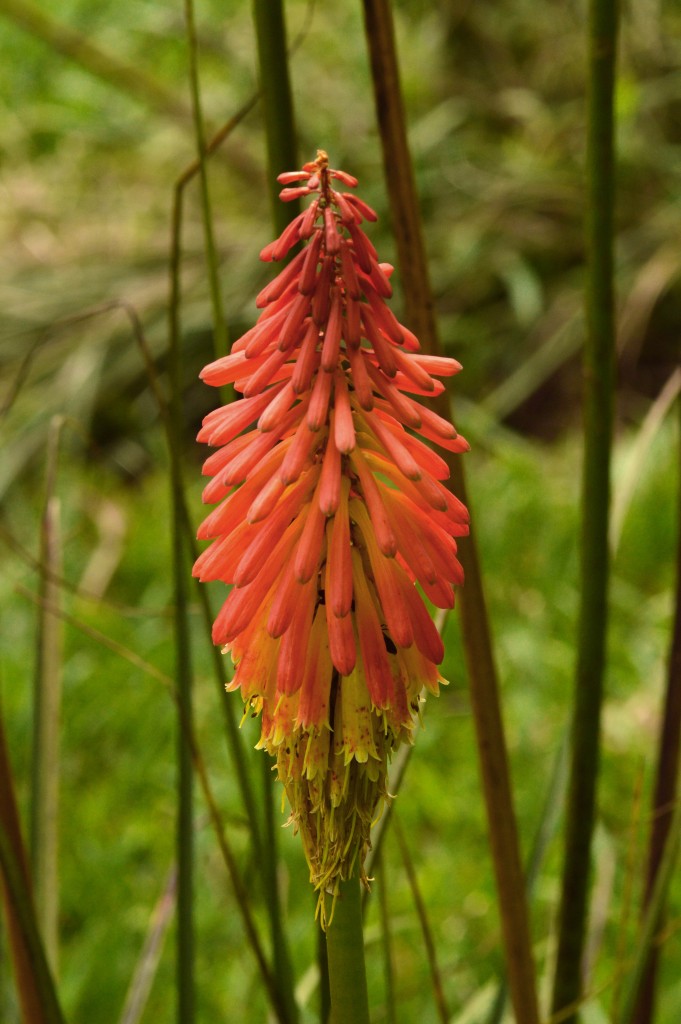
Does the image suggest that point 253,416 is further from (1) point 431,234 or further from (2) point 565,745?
(1) point 431,234

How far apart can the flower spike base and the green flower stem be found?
0.04 feet

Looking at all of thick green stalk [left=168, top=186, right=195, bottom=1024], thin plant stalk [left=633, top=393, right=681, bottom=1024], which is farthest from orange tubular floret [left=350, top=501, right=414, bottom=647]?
thin plant stalk [left=633, top=393, right=681, bottom=1024]

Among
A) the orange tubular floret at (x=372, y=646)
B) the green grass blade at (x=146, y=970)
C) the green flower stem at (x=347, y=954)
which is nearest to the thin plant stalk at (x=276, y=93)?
the orange tubular floret at (x=372, y=646)

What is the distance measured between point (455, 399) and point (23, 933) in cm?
224

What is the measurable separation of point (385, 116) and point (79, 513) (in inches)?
81.1

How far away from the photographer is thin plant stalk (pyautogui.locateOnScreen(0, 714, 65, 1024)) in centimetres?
57

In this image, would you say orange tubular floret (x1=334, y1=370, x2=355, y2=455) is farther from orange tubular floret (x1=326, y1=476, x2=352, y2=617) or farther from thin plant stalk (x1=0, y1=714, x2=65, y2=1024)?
thin plant stalk (x1=0, y1=714, x2=65, y2=1024)

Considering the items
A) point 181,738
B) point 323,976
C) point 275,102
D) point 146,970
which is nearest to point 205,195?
point 275,102

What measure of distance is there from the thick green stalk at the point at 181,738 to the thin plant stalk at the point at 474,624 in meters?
0.14

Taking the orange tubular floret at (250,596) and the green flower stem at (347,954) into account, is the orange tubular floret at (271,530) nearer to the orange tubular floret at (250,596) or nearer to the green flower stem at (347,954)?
the orange tubular floret at (250,596)

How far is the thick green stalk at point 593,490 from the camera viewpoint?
61 centimetres

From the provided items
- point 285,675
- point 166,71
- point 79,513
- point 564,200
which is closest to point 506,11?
point 564,200

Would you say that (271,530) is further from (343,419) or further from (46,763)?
(46,763)

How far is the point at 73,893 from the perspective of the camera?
→ 59.8 inches
